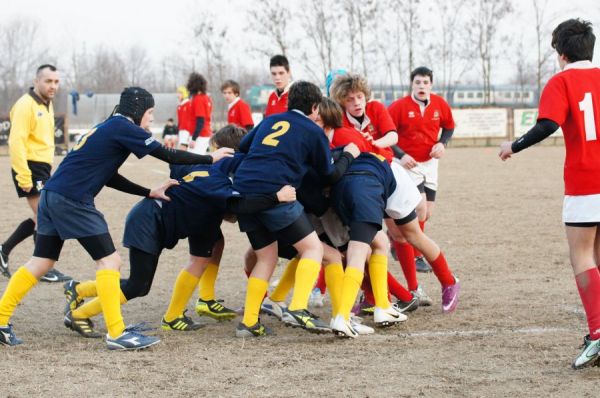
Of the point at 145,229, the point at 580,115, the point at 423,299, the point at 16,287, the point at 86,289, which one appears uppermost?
the point at 580,115

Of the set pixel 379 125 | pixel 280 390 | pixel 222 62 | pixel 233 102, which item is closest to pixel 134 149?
pixel 280 390

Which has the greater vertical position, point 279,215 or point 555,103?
point 555,103

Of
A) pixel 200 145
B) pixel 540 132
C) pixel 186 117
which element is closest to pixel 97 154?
pixel 540 132

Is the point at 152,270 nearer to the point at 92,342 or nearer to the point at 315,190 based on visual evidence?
the point at 92,342

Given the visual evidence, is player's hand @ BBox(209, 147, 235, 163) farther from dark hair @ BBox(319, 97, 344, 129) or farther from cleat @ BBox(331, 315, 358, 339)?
cleat @ BBox(331, 315, 358, 339)

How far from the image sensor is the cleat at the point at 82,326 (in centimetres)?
569

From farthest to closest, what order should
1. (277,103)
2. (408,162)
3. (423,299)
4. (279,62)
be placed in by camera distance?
(277,103) → (279,62) → (408,162) → (423,299)

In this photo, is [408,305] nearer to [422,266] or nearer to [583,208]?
[583,208]

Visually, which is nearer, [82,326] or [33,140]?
[82,326]

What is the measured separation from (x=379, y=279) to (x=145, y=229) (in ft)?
5.47

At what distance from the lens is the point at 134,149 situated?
17.2 feet

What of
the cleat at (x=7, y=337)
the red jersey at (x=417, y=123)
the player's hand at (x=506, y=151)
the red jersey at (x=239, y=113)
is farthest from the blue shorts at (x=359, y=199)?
the red jersey at (x=239, y=113)

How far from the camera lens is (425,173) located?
29.0ft

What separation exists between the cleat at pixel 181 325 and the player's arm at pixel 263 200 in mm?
1032
